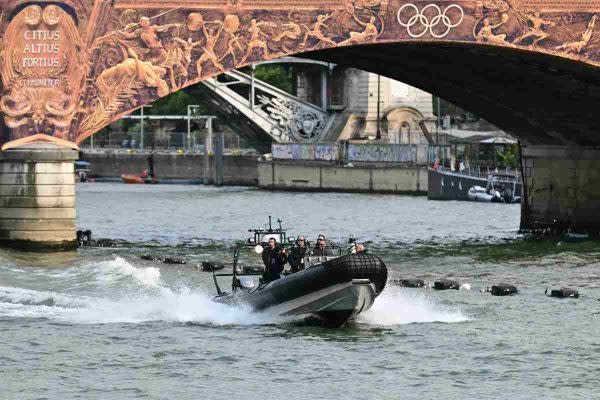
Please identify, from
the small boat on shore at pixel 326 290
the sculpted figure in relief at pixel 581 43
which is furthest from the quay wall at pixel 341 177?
the small boat on shore at pixel 326 290

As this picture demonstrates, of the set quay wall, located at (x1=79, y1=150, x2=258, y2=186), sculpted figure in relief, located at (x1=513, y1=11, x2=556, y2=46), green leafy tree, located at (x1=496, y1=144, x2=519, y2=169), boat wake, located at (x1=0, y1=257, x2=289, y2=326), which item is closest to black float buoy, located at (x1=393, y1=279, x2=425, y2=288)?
boat wake, located at (x1=0, y1=257, x2=289, y2=326)

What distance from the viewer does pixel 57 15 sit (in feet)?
188

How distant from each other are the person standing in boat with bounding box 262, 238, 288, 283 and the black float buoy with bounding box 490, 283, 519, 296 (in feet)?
28.2

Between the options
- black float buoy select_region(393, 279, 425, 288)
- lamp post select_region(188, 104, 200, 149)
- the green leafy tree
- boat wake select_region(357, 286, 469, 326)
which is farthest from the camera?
lamp post select_region(188, 104, 200, 149)

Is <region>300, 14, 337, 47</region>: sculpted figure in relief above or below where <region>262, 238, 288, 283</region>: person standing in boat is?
above

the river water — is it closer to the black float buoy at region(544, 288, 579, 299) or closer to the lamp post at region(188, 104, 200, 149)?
the black float buoy at region(544, 288, 579, 299)

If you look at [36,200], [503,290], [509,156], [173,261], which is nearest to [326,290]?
[503,290]

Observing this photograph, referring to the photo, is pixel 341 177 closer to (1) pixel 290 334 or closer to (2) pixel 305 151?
(2) pixel 305 151

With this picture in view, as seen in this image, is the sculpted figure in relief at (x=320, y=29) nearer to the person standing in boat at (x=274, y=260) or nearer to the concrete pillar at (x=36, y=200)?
the concrete pillar at (x=36, y=200)

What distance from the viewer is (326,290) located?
4000cm

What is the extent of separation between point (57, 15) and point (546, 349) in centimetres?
2434

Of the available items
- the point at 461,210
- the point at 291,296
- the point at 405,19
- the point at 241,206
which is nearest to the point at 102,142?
the point at 241,206

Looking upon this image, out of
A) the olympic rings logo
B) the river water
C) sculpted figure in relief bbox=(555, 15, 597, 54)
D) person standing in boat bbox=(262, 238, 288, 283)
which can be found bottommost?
the river water

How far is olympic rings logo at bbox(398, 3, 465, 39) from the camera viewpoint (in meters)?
59.2
